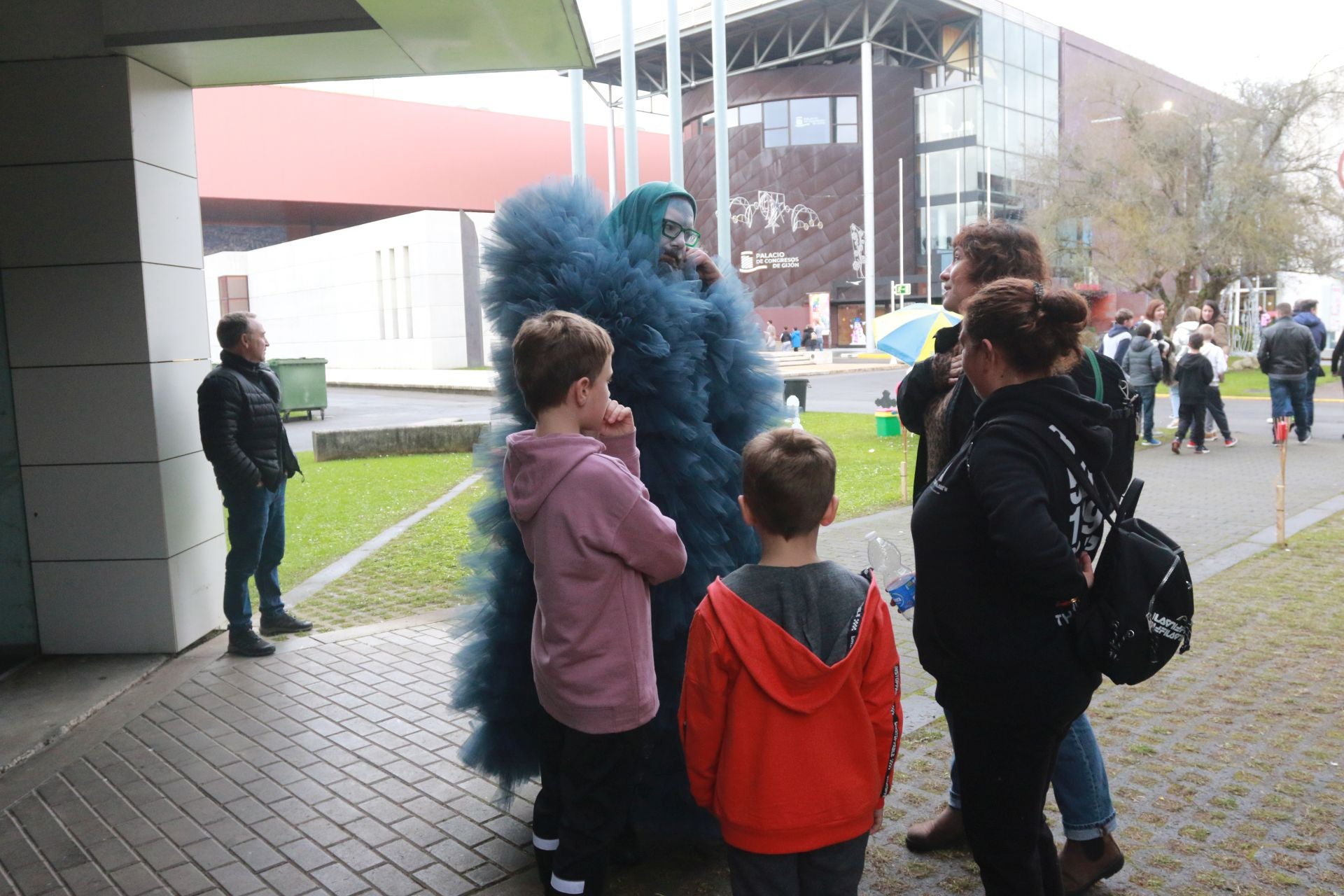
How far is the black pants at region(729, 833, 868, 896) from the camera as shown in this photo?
7.59ft

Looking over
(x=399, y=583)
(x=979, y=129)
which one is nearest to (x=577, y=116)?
(x=399, y=583)

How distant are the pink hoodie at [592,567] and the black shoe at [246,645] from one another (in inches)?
135

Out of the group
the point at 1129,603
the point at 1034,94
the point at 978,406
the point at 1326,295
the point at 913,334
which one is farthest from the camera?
the point at 1034,94

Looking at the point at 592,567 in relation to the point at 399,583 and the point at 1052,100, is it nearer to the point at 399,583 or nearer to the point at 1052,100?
the point at 399,583

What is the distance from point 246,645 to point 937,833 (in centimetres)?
385

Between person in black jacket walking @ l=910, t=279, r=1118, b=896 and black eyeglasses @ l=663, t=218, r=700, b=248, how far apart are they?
1.08 meters

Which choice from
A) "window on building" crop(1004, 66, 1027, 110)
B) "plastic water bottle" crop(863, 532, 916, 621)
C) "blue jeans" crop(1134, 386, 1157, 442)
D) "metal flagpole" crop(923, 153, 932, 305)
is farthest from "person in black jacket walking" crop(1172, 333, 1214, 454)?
"window on building" crop(1004, 66, 1027, 110)

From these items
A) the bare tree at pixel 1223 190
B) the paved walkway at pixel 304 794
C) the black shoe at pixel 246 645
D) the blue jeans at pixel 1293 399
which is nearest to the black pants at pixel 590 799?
the paved walkway at pixel 304 794

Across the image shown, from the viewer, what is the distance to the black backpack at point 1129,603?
2.19 m

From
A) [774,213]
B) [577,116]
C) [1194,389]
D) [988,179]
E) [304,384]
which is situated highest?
[988,179]

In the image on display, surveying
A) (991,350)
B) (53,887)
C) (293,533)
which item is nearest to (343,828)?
(53,887)

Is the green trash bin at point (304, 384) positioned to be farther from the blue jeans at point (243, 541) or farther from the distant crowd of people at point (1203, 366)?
the blue jeans at point (243, 541)

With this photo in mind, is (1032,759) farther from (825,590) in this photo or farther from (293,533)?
(293,533)

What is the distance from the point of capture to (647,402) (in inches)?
117
